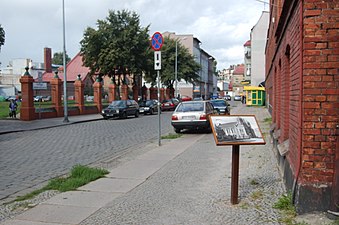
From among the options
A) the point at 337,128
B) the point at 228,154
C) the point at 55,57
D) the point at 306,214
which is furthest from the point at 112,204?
the point at 55,57

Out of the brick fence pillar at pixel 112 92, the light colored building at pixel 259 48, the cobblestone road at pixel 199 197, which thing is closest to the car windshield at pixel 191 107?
the cobblestone road at pixel 199 197

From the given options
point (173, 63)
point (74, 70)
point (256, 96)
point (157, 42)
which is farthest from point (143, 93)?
point (157, 42)

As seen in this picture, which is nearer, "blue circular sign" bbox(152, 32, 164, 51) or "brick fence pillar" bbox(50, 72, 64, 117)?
"blue circular sign" bbox(152, 32, 164, 51)

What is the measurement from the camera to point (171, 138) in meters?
15.6

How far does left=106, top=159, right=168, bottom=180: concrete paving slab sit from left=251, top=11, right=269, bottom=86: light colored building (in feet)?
174

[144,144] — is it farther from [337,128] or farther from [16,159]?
[337,128]

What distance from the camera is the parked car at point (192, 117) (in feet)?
55.5

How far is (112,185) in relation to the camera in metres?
7.39

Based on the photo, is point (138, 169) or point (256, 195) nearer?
point (256, 195)

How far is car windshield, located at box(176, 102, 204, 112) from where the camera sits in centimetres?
1741

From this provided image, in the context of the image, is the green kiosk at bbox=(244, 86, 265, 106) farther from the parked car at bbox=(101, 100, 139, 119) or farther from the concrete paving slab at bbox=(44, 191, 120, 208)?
the concrete paving slab at bbox=(44, 191, 120, 208)

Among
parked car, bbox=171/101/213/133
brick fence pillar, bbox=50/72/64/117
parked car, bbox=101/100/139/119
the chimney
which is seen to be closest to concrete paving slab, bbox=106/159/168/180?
parked car, bbox=171/101/213/133

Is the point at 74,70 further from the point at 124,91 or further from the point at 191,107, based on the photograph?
the point at 191,107

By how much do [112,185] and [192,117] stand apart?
9.92 meters
